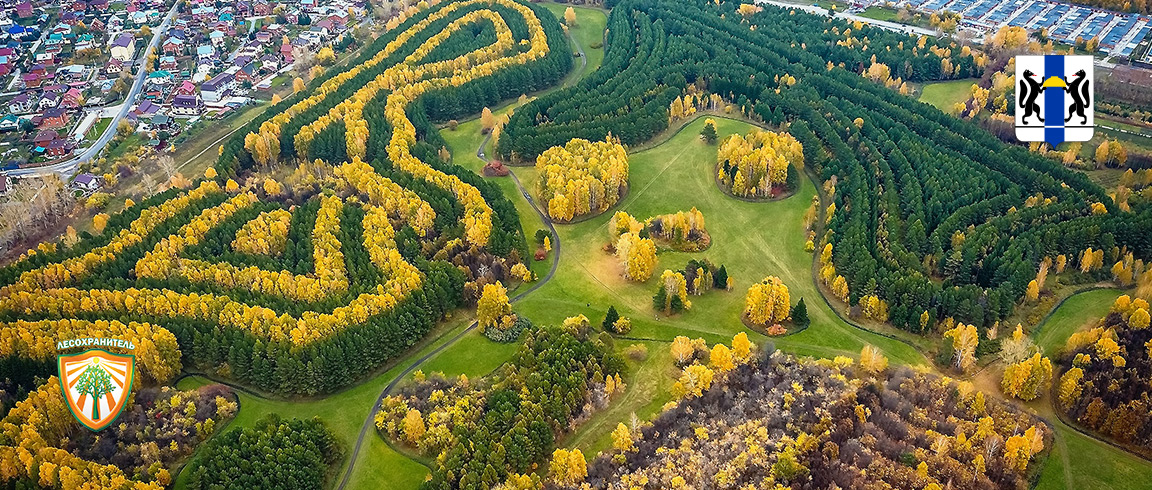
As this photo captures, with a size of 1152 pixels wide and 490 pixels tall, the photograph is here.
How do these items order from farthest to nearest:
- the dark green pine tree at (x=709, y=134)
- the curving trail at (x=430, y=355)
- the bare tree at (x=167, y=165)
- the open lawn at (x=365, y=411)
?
the dark green pine tree at (x=709, y=134), the bare tree at (x=167, y=165), the curving trail at (x=430, y=355), the open lawn at (x=365, y=411)

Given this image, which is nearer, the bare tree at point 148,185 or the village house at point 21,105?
the bare tree at point 148,185

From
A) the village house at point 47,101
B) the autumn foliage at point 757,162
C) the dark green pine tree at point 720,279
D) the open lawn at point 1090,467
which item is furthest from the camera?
the village house at point 47,101

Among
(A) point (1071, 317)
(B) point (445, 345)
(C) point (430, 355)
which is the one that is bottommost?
(C) point (430, 355)

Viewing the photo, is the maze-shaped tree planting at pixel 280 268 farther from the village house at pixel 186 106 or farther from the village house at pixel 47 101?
the village house at pixel 47 101

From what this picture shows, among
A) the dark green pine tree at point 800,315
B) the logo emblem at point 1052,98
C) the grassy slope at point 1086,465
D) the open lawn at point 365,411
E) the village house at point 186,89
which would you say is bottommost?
the village house at point 186,89

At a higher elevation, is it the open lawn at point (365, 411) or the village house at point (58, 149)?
the open lawn at point (365, 411)

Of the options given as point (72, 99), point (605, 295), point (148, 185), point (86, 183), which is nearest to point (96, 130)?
point (72, 99)

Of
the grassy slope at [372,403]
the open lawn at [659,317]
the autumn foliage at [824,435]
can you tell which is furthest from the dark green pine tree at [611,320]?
the autumn foliage at [824,435]

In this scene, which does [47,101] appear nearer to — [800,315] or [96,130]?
[96,130]
